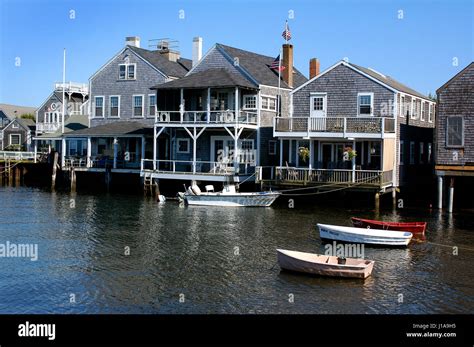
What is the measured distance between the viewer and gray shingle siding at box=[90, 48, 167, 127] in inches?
2211

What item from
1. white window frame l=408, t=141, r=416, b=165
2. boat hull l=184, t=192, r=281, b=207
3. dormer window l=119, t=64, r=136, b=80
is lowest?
boat hull l=184, t=192, r=281, b=207

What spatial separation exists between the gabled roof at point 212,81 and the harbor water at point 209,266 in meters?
12.4

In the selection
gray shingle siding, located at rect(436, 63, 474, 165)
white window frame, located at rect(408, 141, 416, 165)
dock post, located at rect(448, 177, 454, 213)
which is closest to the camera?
dock post, located at rect(448, 177, 454, 213)

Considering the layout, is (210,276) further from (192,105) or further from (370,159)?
(192,105)

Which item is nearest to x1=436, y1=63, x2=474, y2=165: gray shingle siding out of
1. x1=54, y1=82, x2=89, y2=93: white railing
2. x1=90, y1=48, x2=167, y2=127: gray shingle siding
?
x1=90, y1=48, x2=167, y2=127: gray shingle siding

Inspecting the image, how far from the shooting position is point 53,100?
74125 millimetres

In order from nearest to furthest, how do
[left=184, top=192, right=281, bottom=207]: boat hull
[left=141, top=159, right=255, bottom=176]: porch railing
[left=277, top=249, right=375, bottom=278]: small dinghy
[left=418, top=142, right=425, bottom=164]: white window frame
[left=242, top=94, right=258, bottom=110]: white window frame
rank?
[left=277, top=249, right=375, bottom=278]: small dinghy, [left=184, top=192, right=281, bottom=207]: boat hull, [left=141, top=159, right=255, bottom=176]: porch railing, [left=418, top=142, right=425, bottom=164]: white window frame, [left=242, top=94, right=258, bottom=110]: white window frame

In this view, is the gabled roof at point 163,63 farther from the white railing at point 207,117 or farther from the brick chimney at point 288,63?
the brick chimney at point 288,63

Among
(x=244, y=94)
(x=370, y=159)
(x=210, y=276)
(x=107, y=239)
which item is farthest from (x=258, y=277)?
(x=244, y=94)

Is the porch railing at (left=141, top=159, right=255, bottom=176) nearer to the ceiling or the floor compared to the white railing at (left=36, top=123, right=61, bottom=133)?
nearer to the floor

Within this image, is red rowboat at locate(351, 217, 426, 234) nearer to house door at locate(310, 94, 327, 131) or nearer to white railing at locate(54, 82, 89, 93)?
house door at locate(310, 94, 327, 131)

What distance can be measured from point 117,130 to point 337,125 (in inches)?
851

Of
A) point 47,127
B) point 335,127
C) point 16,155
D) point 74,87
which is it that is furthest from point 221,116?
point 47,127
